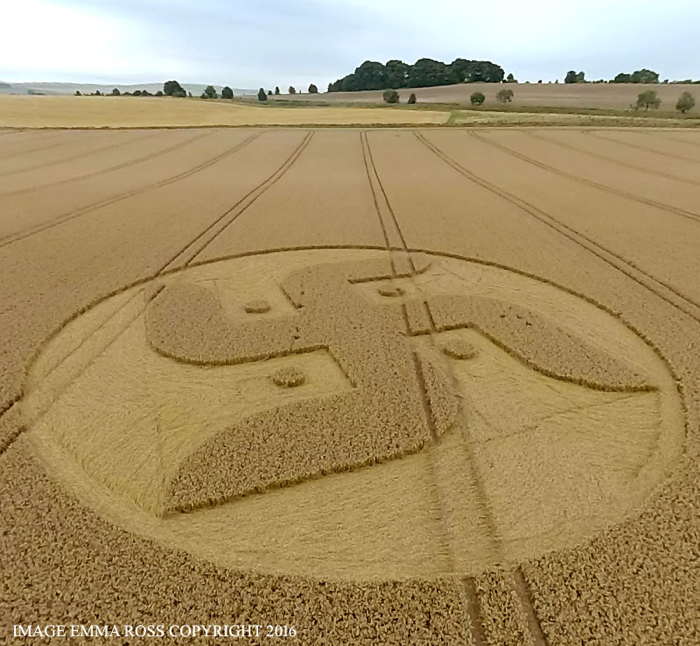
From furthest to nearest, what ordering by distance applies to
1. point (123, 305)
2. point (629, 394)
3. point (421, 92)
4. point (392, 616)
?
point (421, 92) < point (123, 305) < point (629, 394) < point (392, 616)

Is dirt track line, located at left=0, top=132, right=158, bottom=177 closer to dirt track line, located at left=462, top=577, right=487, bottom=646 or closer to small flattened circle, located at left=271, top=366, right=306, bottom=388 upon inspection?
small flattened circle, located at left=271, top=366, right=306, bottom=388

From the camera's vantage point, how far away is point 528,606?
10.1ft

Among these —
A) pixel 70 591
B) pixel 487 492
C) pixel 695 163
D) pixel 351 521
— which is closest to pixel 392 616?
pixel 351 521

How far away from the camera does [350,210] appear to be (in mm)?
13305

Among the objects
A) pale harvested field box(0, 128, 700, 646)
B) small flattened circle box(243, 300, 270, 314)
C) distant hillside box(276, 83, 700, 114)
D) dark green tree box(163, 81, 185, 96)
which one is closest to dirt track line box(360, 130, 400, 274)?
pale harvested field box(0, 128, 700, 646)

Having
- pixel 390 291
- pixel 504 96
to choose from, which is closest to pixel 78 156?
pixel 390 291

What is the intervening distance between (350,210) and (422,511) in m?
10.7

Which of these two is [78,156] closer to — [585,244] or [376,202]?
[376,202]

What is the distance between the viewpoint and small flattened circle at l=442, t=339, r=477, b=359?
607 centimetres

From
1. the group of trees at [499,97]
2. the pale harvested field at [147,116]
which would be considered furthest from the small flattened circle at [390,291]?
the group of trees at [499,97]

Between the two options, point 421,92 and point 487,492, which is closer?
point 487,492

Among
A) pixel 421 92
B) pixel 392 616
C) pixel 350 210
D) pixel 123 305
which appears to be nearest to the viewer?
pixel 392 616

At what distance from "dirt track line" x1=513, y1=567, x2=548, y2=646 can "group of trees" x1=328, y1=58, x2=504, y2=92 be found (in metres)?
131

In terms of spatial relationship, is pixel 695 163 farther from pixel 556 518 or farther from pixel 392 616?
pixel 392 616
